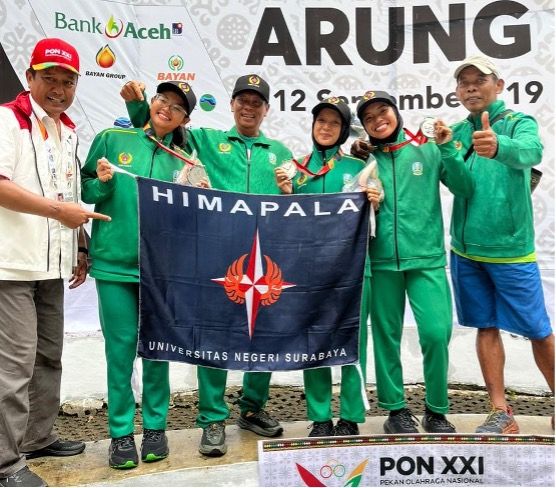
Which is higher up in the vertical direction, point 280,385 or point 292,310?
point 292,310

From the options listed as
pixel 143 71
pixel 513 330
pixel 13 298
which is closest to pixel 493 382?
pixel 513 330

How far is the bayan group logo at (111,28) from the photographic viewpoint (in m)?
5.07

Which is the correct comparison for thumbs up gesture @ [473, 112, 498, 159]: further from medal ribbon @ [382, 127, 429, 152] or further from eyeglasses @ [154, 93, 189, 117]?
eyeglasses @ [154, 93, 189, 117]

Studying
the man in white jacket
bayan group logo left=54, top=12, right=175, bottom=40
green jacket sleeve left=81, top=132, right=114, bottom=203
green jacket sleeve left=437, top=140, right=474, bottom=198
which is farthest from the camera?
bayan group logo left=54, top=12, right=175, bottom=40

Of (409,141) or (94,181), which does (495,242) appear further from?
(94,181)

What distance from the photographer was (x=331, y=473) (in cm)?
312

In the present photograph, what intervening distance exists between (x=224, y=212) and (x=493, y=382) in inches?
74.3

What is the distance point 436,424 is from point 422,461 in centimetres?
70

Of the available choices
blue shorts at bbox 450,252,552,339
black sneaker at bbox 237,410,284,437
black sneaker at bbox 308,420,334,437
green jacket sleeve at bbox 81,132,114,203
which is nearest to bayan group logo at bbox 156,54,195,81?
green jacket sleeve at bbox 81,132,114,203

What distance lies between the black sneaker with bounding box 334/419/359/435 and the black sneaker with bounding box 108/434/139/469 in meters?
1.11

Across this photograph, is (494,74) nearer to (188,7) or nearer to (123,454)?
(188,7)

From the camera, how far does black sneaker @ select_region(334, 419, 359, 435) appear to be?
375 cm

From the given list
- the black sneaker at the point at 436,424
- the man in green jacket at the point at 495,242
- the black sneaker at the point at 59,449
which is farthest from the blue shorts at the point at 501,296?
the black sneaker at the point at 59,449

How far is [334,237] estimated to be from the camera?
142 inches
